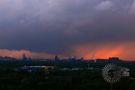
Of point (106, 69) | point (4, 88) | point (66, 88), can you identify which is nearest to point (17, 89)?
point (4, 88)

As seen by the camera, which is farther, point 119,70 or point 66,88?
point 66,88

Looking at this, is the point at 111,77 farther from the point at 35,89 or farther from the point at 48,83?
the point at 48,83

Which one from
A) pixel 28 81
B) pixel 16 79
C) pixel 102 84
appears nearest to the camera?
pixel 102 84

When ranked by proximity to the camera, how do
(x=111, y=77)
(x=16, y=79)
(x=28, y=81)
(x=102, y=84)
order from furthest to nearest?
(x=16, y=79) < (x=28, y=81) < (x=102, y=84) < (x=111, y=77)

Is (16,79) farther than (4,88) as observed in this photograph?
Yes

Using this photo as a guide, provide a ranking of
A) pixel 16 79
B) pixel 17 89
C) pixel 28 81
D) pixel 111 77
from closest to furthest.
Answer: pixel 111 77, pixel 17 89, pixel 28 81, pixel 16 79

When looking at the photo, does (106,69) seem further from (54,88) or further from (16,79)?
(16,79)

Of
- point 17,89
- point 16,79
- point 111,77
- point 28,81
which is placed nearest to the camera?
point 111,77

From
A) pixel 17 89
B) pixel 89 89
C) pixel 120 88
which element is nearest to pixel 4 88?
pixel 17 89
